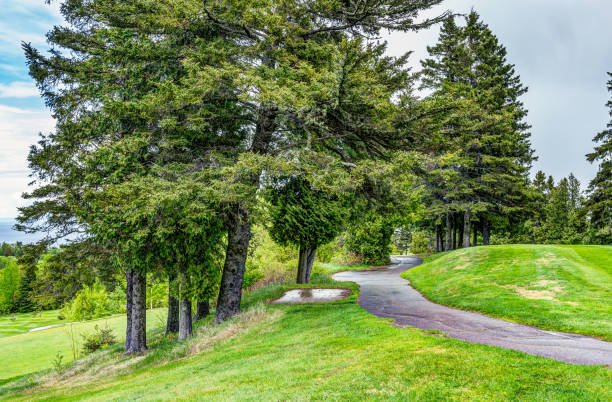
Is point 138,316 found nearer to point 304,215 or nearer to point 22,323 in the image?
point 304,215

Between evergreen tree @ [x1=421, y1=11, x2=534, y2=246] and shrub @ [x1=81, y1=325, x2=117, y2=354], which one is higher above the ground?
evergreen tree @ [x1=421, y1=11, x2=534, y2=246]

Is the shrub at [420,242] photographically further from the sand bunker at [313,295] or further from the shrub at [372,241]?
the sand bunker at [313,295]

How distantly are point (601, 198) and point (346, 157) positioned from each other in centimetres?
2156

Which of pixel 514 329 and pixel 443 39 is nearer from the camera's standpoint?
pixel 514 329

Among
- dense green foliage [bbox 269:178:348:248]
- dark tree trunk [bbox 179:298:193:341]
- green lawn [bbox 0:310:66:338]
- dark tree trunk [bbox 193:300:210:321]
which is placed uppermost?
dense green foliage [bbox 269:178:348:248]

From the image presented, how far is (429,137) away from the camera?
10477mm

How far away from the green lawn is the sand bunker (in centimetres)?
3869

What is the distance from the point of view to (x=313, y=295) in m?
14.1

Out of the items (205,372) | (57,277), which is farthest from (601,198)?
(57,277)

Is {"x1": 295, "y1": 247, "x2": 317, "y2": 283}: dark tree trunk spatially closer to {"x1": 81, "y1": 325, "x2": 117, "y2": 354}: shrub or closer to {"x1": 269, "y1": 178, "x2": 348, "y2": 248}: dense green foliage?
{"x1": 269, "y1": 178, "x2": 348, "y2": 248}: dense green foliage

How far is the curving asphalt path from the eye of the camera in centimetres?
544

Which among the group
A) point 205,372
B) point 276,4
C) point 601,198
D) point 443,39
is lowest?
point 205,372

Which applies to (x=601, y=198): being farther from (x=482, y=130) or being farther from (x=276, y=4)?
(x=276, y=4)

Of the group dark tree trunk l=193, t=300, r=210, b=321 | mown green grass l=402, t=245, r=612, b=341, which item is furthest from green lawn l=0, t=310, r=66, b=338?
mown green grass l=402, t=245, r=612, b=341
